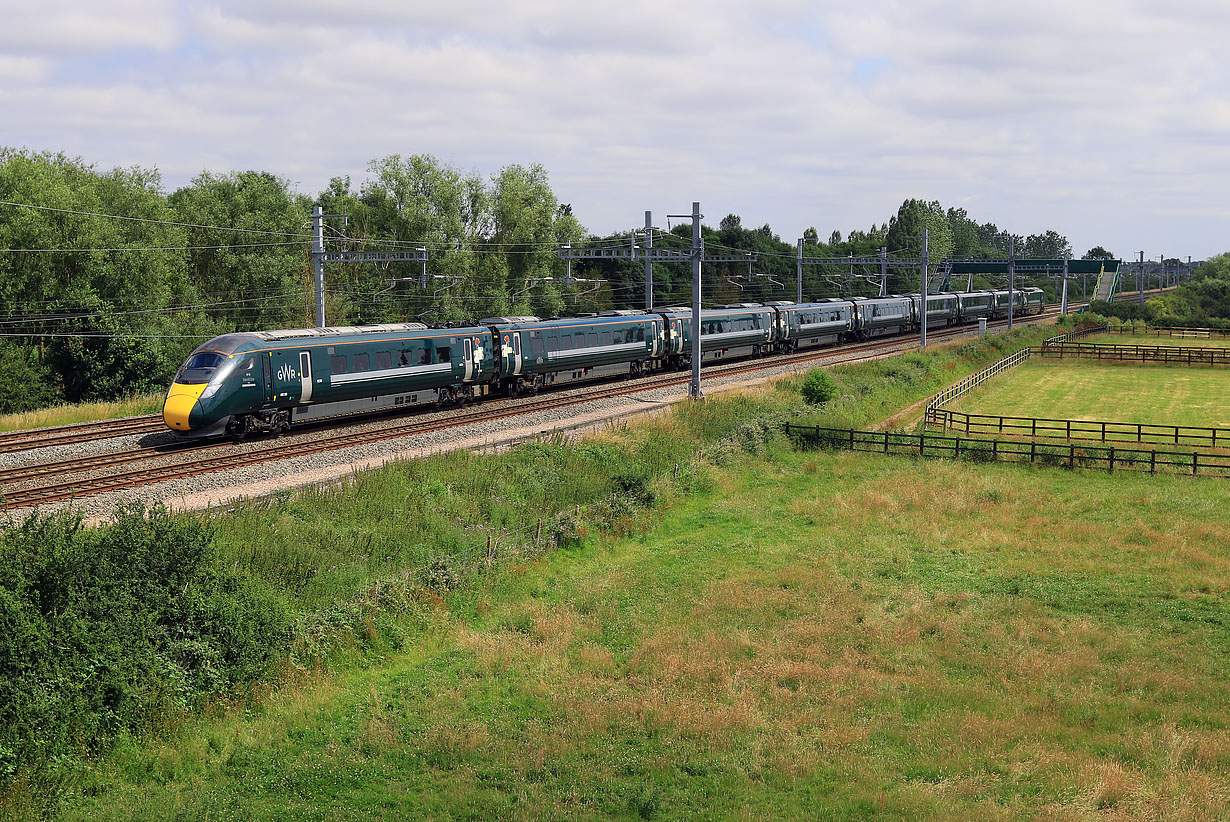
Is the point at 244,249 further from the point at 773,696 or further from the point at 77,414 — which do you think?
the point at 773,696

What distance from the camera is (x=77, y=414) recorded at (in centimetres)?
3925

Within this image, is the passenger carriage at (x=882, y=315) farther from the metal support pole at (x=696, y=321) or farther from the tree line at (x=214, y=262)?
the metal support pole at (x=696, y=321)

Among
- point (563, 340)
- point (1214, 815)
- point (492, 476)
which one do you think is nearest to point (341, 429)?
point (492, 476)

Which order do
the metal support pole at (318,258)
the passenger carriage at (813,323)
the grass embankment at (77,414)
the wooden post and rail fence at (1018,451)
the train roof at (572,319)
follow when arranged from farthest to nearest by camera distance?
the passenger carriage at (813,323), the train roof at (572,319), the metal support pole at (318,258), the grass embankment at (77,414), the wooden post and rail fence at (1018,451)

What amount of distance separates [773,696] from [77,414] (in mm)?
32985

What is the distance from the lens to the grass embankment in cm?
3706

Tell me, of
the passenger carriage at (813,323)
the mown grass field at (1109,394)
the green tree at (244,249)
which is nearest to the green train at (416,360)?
the passenger carriage at (813,323)

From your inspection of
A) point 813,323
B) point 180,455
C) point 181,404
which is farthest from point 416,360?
point 813,323

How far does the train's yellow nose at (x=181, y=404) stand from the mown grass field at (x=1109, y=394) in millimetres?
35964

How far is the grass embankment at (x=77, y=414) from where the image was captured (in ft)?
122

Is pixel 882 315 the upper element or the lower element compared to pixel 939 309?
lower

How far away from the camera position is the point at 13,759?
12859mm

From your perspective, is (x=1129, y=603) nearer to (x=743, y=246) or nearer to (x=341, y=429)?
(x=341, y=429)

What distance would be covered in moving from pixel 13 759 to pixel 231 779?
8.86ft
